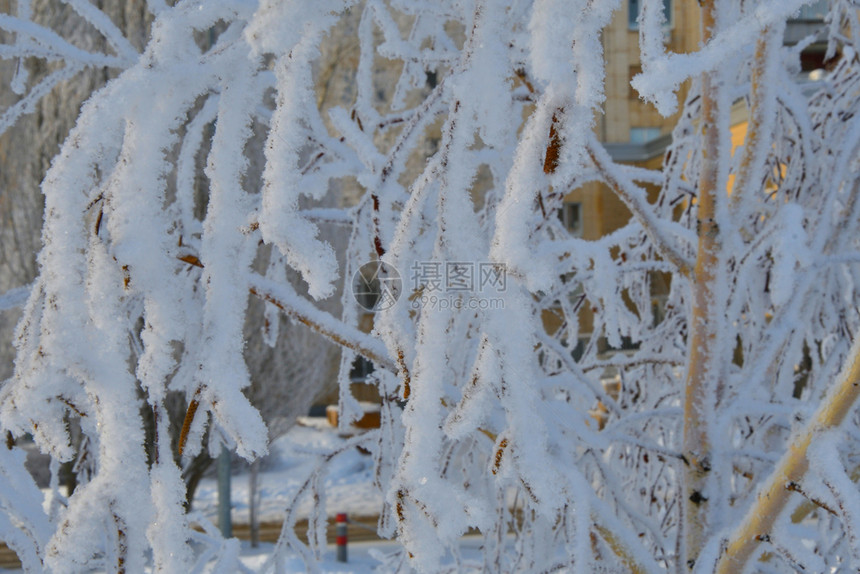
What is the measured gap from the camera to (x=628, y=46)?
16250 mm

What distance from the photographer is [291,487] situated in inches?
393

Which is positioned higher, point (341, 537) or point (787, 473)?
point (787, 473)

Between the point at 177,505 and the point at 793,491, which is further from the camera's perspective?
the point at 793,491

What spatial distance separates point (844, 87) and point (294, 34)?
1906 millimetres

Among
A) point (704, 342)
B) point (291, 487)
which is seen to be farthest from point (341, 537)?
point (704, 342)

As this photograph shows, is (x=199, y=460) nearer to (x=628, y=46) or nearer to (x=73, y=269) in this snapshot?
(x=73, y=269)

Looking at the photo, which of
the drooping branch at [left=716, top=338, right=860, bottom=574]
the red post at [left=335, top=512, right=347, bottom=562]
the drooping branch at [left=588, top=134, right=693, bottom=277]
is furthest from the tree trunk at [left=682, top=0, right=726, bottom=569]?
the red post at [left=335, top=512, right=347, bottom=562]

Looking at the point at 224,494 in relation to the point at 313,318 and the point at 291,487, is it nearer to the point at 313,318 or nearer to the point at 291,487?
the point at 291,487

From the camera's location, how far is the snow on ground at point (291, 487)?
29.9 feet

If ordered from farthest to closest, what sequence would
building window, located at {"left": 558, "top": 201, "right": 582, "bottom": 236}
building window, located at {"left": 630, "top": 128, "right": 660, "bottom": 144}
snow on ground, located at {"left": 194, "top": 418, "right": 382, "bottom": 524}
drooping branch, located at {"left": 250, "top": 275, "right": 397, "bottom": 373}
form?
building window, located at {"left": 630, "top": 128, "right": 660, "bottom": 144} → building window, located at {"left": 558, "top": 201, "right": 582, "bottom": 236} → snow on ground, located at {"left": 194, "top": 418, "right": 382, "bottom": 524} → drooping branch, located at {"left": 250, "top": 275, "right": 397, "bottom": 373}

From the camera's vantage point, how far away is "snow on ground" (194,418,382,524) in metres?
9.10

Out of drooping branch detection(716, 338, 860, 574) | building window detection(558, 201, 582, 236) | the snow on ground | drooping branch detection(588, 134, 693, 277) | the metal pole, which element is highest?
building window detection(558, 201, 582, 236)

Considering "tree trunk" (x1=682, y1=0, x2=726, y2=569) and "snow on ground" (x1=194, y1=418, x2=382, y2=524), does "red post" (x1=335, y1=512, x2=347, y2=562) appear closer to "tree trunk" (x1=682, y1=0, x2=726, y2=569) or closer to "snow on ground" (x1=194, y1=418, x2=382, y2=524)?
"snow on ground" (x1=194, y1=418, x2=382, y2=524)

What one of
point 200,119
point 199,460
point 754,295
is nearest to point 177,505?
point 200,119
